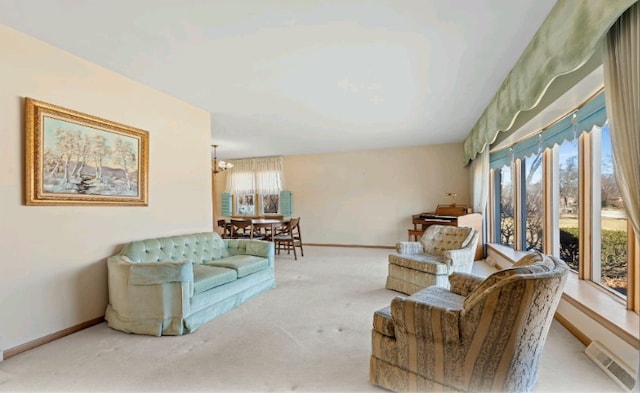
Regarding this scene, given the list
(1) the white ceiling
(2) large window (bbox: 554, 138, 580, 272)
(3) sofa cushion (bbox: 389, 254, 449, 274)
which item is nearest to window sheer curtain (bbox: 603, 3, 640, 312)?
(1) the white ceiling

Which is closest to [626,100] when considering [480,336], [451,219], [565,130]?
[480,336]

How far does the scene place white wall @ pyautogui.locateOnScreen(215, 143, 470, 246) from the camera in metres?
6.77

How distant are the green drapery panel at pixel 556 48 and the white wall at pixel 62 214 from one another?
3710 mm

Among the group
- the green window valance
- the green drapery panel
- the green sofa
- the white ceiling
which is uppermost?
the white ceiling

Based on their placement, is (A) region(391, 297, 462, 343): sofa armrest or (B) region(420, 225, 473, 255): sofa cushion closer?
(A) region(391, 297, 462, 343): sofa armrest

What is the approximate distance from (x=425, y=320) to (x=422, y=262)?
6.54ft

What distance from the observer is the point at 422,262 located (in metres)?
3.47

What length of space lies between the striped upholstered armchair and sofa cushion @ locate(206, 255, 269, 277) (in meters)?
1.96

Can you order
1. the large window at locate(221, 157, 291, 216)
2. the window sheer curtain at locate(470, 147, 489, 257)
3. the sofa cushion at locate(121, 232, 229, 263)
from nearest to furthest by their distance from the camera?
the sofa cushion at locate(121, 232, 229, 263) < the window sheer curtain at locate(470, 147, 489, 257) < the large window at locate(221, 157, 291, 216)

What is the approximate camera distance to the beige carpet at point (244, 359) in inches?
71.8

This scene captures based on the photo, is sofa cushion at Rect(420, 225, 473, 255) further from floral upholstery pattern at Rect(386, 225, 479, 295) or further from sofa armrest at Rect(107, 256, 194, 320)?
sofa armrest at Rect(107, 256, 194, 320)

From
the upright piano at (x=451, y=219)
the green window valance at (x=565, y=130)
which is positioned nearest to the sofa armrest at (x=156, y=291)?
the green window valance at (x=565, y=130)

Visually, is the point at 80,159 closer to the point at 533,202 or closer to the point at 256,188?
the point at 533,202

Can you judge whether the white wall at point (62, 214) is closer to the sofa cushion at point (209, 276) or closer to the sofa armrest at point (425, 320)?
the sofa cushion at point (209, 276)
